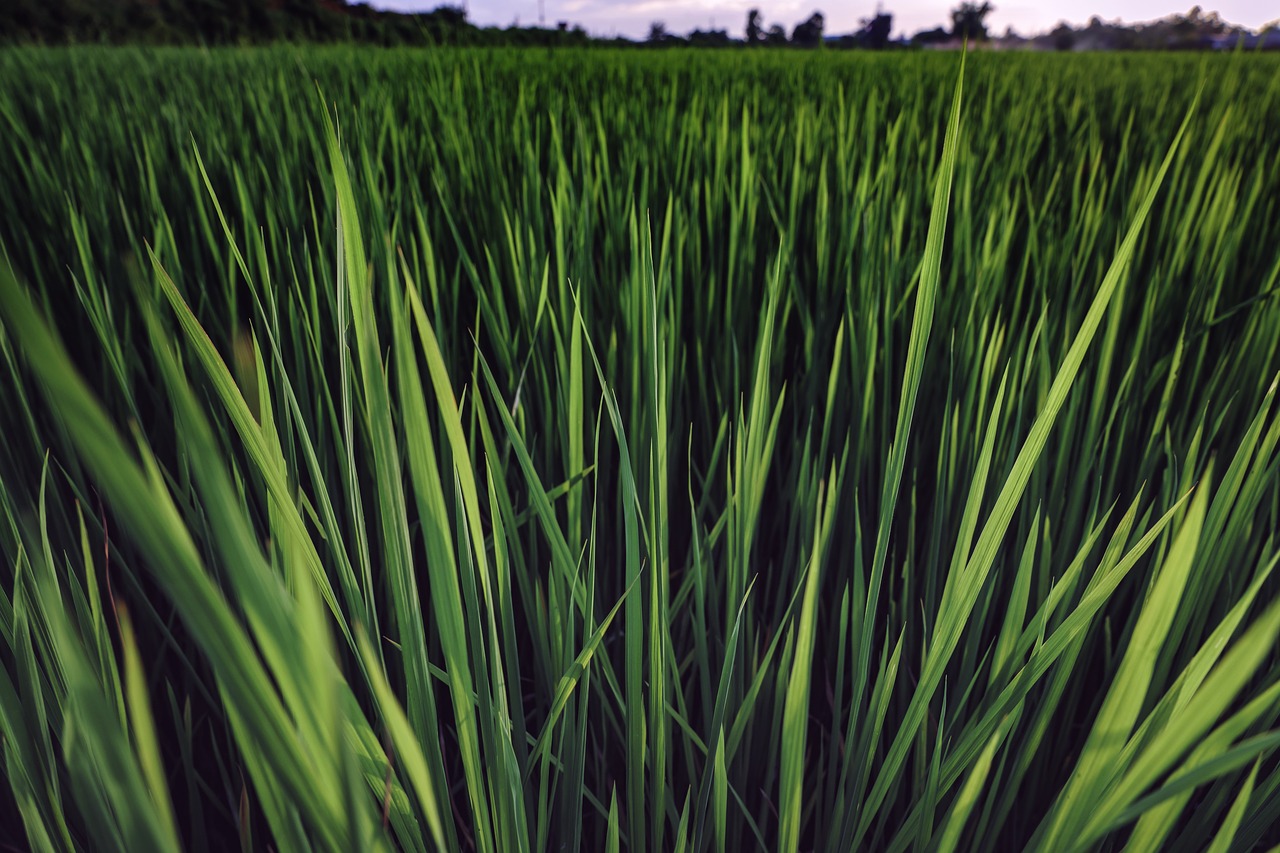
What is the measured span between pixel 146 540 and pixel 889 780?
25 cm

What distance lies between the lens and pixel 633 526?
0.27 metres

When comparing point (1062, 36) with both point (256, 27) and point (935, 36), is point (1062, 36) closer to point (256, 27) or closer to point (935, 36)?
point (935, 36)

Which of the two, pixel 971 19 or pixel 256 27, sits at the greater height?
pixel 256 27

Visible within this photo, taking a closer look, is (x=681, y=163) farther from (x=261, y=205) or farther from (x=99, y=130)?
(x=99, y=130)

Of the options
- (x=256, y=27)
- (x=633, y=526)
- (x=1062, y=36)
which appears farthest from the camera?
(x=1062, y=36)

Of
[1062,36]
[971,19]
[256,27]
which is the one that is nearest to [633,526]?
[971,19]

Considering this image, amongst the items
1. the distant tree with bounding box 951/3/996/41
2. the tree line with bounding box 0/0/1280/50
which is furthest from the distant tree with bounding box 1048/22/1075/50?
the tree line with bounding box 0/0/1280/50

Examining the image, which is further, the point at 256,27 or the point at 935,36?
the point at 935,36

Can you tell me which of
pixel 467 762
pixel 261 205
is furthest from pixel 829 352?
pixel 261 205

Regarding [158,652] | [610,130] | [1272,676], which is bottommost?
[158,652]

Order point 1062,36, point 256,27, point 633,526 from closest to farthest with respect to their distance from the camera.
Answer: point 633,526 < point 256,27 < point 1062,36

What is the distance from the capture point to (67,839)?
0.82ft

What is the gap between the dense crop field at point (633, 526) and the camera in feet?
0.61

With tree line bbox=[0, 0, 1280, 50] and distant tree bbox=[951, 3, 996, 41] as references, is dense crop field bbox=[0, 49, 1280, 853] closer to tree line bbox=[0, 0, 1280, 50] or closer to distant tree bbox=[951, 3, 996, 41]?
distant tree bbox=[951, 3, 996, 41]
